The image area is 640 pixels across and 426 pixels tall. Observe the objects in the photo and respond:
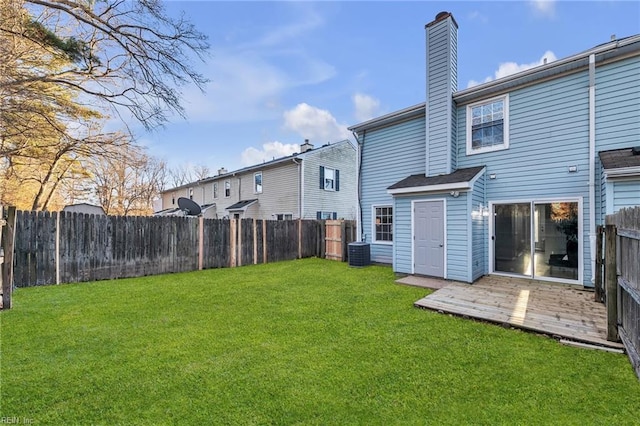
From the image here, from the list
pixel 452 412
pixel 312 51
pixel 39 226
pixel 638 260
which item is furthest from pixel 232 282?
pixel 312 51

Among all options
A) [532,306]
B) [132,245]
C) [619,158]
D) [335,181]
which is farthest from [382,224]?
[335,181]

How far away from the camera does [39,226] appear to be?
6.70 m

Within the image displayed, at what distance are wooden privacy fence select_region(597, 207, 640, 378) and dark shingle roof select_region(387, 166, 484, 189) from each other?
338 centimetres

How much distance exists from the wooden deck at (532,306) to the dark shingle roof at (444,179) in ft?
8.06

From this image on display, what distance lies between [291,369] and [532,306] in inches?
170

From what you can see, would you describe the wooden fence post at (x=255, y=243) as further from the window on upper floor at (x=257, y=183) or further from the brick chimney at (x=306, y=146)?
the brick chimney at (x=306, y=146)

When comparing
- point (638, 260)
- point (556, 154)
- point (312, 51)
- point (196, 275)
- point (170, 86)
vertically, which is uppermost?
point (312, 51)

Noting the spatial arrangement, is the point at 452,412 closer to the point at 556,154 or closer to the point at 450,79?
the point at 556,154

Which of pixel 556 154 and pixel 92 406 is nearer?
pixel 92 406

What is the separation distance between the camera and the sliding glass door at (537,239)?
623 centimetres

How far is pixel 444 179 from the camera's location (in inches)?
285

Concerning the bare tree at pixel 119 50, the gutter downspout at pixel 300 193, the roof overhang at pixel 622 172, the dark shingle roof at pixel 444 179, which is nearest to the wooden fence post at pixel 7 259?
the bare tree at pixel 119 50

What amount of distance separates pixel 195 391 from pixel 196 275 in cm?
629

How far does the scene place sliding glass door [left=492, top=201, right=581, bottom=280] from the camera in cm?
623
